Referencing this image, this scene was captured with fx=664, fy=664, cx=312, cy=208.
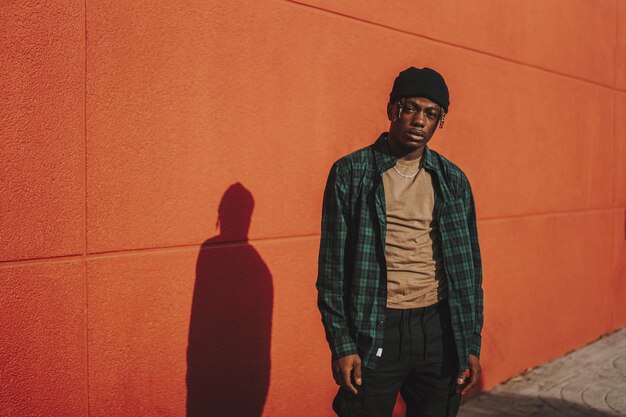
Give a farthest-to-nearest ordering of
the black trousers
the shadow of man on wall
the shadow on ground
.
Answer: the shadow on ground < the shadow of man on wall < the black trousers

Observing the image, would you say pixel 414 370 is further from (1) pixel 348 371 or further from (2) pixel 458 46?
(2) pixel 458 46

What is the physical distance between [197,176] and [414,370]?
1431mm

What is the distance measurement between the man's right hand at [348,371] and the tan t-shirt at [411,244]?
0.27m

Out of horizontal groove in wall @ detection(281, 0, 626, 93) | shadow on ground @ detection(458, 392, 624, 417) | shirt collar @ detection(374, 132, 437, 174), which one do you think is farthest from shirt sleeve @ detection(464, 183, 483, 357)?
shadow on ground @ detection(458, 392, 624, 417)

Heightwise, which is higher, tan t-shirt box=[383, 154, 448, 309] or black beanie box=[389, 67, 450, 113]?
black beanie box=[389, 67, 450, 113]

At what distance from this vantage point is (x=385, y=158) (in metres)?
2.72

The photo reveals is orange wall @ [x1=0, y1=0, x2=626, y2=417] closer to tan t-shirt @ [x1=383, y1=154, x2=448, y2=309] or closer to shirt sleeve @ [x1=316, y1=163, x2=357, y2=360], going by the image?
shirt sleeve @ [x1=316, y1=163, x2=357, y2=360]

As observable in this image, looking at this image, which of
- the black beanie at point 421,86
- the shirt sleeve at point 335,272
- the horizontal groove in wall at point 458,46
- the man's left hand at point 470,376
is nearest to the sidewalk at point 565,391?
the man's left hand at point 470,376

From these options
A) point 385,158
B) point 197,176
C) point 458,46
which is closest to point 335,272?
point 385,158

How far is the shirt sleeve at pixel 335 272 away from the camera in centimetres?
253

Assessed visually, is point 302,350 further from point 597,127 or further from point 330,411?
point 597,127

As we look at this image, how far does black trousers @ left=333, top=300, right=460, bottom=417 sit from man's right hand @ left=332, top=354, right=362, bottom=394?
0.07 metres

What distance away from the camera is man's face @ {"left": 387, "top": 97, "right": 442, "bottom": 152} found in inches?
105

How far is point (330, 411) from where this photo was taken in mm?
4090
